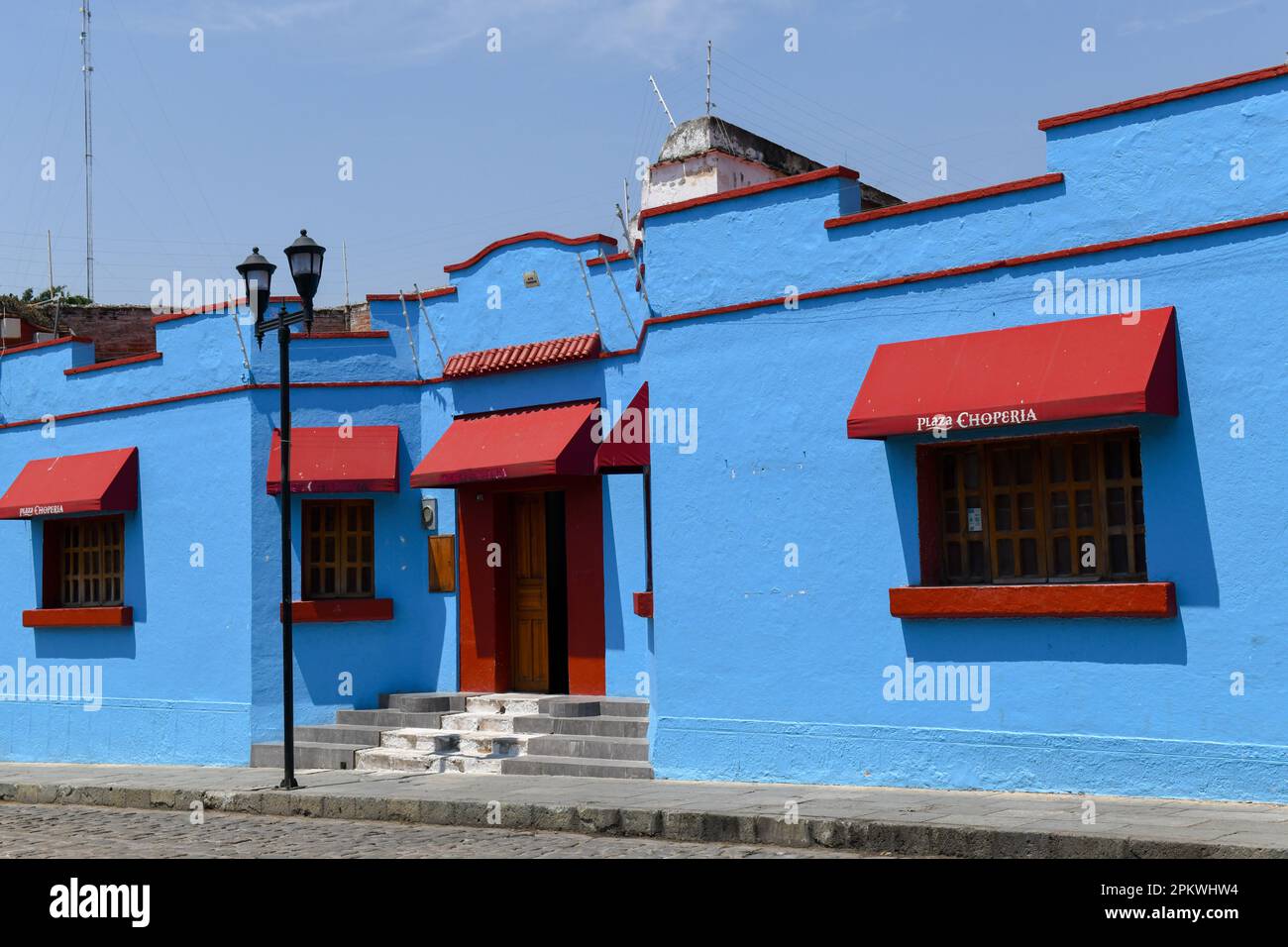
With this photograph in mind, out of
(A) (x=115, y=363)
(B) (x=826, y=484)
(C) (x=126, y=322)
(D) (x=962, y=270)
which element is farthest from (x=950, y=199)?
(C) (x=126, y=322)

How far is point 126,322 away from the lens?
21.5m

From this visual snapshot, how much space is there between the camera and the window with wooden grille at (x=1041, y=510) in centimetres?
1043

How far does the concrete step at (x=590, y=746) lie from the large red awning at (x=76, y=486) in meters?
5.80

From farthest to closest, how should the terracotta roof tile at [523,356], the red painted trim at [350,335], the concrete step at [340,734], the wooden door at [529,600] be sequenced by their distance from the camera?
the red painted trim at [350,335] < the wooden door at [529,600] < the concrete step at [340,734] < the terracotta roof tile at [523,356]

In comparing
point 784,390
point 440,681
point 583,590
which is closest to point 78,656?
point 440,681

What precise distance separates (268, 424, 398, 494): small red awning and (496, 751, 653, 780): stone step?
3.51 metres

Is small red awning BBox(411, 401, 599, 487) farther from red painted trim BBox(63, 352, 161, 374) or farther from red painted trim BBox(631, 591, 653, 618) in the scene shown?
red painted trim BBox(63, 352, 161, 374)

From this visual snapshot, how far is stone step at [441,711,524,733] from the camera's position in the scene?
560 inches

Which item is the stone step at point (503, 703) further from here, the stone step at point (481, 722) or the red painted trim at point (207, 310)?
the red painted trim at point (207, 310)

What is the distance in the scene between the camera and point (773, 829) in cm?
979

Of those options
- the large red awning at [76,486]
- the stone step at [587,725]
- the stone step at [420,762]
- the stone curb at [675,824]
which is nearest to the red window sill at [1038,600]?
the stone curb at [675,824]

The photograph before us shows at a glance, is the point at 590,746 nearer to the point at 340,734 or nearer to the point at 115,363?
the point at 340,734
